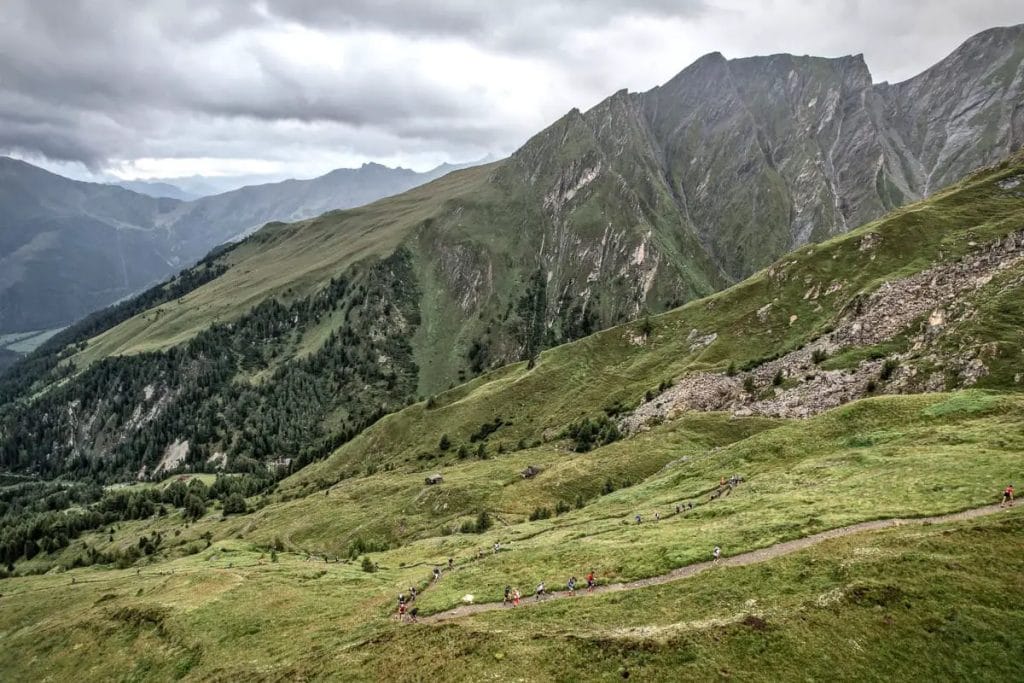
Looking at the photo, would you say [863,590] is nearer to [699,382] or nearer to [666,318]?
[699,382]

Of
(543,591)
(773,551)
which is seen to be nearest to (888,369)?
(773,551)

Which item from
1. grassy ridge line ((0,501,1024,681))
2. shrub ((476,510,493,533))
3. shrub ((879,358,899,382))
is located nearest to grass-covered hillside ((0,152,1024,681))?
grassy ridge line ((0,501,1024,681))

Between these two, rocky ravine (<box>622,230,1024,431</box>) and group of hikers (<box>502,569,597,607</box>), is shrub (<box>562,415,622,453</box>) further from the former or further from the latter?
group of hikers (<box>502,569,597,607</box>)

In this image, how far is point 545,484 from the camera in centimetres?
11719

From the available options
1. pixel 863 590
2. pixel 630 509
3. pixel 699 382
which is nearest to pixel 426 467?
pixel 699 382

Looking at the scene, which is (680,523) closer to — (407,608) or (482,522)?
(407,608)

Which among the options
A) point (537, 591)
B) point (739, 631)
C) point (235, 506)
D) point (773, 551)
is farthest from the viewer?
point (235, 506)

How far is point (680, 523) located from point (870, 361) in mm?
67831

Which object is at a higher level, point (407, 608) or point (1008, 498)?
point (407, 608)

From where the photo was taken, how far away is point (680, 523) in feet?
218

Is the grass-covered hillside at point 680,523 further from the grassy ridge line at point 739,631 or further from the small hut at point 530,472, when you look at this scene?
the small hut at point 530,472

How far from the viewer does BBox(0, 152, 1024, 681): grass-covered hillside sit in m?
36.8

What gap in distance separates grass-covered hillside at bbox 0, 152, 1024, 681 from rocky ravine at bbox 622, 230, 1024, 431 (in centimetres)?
63

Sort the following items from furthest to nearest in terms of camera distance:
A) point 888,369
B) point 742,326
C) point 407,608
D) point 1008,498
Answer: point 742,326 < point 888,369 < point 407,608 < point 1008,498
